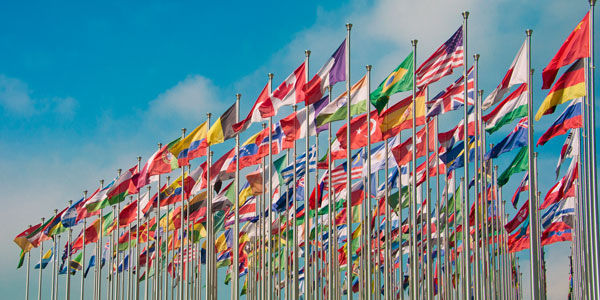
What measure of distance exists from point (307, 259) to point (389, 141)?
7.02 metres

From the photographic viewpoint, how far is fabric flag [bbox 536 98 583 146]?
23.4 metres

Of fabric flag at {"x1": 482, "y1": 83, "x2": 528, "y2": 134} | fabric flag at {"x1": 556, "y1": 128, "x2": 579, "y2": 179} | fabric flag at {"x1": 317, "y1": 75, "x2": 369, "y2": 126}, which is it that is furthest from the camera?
fabric flag at {"x1": 556, "y1": 128, "x2": 579, "y2": 179}

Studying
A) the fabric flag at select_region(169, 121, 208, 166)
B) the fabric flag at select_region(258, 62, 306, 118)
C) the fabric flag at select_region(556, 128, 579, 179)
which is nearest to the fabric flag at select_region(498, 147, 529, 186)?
the fabric flag at select_region(556, 128, 579, 179)

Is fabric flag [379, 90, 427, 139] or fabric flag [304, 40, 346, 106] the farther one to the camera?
fabric flag [379, 90, 427, 139]

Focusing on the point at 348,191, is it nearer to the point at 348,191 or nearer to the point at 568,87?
the point at 348,191

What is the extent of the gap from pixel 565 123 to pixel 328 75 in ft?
21.5

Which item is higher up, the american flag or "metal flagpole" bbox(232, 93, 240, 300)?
the american flag

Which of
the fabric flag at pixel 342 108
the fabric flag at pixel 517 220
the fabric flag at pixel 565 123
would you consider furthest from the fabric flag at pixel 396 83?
the fabric flag at pixel 517 220

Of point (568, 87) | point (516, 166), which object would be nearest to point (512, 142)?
point (516, 166)

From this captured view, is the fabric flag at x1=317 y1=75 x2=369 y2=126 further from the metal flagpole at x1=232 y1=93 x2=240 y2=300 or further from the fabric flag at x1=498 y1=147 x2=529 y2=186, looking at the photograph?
the fabric flag at x1=498 y1=147 x2=529 y2=186

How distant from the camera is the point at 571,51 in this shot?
66.1 ft

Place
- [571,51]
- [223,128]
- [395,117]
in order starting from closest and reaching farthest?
[571,51]
[395,117]
[223,128]

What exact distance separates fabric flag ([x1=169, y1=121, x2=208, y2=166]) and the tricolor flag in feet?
20.9

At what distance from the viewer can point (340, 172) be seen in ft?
93.2
